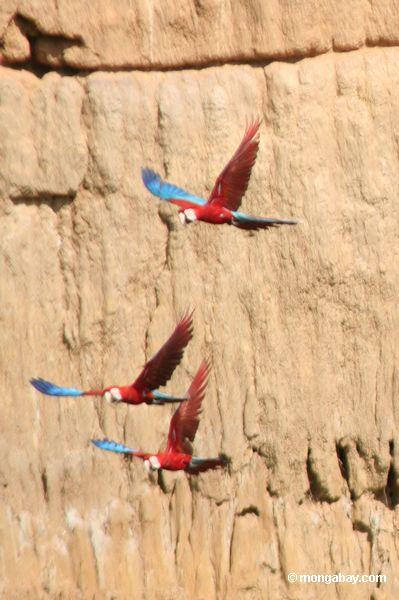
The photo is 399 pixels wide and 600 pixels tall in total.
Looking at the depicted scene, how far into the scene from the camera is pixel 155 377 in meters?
9.10

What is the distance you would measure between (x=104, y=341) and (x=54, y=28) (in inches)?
74.3

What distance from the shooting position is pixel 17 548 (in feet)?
37.2

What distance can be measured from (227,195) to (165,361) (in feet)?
2.73

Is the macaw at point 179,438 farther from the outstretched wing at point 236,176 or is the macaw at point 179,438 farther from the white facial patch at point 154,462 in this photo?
the outstretched wing at point 236,176

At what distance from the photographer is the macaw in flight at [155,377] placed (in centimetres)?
890

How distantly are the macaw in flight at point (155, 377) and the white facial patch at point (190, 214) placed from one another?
0.48 m

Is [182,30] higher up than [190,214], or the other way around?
[182,30]

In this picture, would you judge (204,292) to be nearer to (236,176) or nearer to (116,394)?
(116,394)

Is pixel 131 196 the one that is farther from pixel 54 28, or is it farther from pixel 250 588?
pixel 250 588

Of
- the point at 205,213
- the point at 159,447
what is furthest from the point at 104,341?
the point at 205,213

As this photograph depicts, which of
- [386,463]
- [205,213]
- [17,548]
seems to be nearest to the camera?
[205,213]

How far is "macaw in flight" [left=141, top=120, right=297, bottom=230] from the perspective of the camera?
893 cm

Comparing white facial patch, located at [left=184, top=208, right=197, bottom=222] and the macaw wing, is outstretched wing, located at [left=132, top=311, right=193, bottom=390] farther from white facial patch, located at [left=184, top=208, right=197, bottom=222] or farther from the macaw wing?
white facial patch, located at [left=184, top=208, right=197, bottom=222]

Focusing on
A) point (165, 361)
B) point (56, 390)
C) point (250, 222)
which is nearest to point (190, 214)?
point (250, 222)
